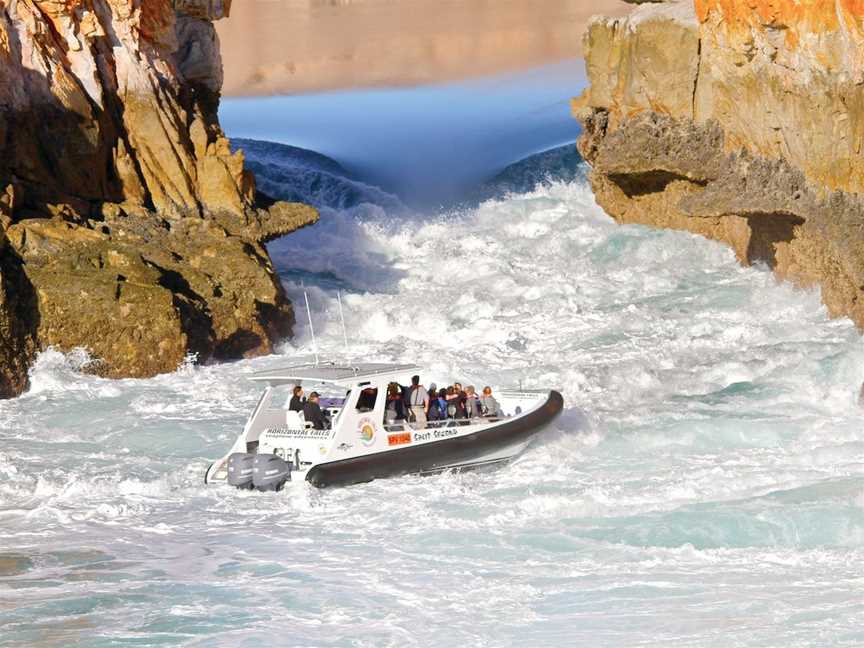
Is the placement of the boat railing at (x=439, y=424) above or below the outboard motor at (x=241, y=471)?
above

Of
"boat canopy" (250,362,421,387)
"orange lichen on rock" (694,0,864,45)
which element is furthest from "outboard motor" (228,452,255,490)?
"orange lichen on rock" (694,0,864,45)

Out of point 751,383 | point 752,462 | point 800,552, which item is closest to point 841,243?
point 751,383

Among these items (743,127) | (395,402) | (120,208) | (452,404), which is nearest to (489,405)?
(452,404)

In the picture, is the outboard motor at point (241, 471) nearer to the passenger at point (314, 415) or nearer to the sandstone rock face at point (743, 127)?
the passenger at point (314, 415)

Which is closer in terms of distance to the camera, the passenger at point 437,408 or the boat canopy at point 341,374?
the boat canopy at point 341,374

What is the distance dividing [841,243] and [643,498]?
765 cm

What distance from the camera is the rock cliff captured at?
81.0ft

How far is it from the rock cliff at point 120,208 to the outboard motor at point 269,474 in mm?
7214

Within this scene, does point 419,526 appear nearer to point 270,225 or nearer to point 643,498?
point 643,498

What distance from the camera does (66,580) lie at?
1523 cm

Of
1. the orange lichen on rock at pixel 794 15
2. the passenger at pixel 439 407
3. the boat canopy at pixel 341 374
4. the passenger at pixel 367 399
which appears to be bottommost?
the passenger at pixel 439 407

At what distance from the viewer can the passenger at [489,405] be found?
19.7 meters

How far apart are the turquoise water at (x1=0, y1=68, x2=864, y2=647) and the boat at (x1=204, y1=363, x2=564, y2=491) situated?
0.84 feet

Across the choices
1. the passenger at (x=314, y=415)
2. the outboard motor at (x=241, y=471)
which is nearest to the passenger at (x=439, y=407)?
the passenger at (x=314, y=415)
